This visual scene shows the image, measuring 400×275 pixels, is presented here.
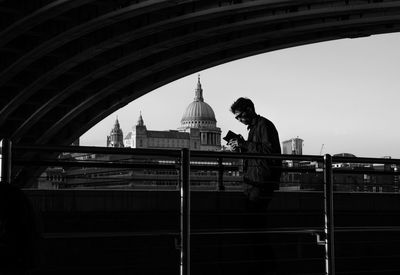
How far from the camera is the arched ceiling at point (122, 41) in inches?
1165

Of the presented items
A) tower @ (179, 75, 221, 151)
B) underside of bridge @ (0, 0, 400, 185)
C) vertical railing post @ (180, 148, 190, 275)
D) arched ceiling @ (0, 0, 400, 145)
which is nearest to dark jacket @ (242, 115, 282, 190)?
vertical railing post @ (180, 148, 190, 275)

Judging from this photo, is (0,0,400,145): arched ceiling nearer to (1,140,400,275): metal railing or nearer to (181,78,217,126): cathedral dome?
(1,140,400,275): metal railing

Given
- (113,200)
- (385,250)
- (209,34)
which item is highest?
(209,34)

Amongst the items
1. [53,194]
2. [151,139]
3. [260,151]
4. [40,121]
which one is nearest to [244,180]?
[260,151]

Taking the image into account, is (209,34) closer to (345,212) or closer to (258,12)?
(258,12)

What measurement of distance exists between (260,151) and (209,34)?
1109 inches

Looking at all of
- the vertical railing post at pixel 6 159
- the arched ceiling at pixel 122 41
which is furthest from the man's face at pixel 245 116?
the arched ceiling at pixel 122 41

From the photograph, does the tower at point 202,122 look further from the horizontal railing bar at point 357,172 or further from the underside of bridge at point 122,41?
the horizontal railing bar at point 357,172

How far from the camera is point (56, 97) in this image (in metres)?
40.0

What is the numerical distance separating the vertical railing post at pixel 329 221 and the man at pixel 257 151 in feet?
1.55

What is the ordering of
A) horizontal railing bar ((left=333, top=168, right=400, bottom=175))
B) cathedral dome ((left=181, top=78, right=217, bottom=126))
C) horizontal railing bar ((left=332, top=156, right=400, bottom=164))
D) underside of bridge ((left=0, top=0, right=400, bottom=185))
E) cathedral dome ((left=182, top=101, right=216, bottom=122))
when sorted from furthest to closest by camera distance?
cathedral dome ((left=182, top=101, right=216, bottom=122)), cathedral dome ((left=181, top=78, right=217, bottom=126)), underside of bridge ((left=0, top=0, right=400, bottom=185)), horizontal railing bar ((left=333, top=168, right=400, bottom=175)), horizontal railing bar ((left=332, top=156, right=400, bottom=164))

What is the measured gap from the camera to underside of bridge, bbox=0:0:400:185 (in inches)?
1164

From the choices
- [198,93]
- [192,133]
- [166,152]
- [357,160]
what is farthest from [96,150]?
[198,93]

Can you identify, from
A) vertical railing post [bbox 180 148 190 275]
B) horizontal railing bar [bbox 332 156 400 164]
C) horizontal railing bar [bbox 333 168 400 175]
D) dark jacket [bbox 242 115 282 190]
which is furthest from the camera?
horizontal railing bar [bbox 333 168 400 175]
